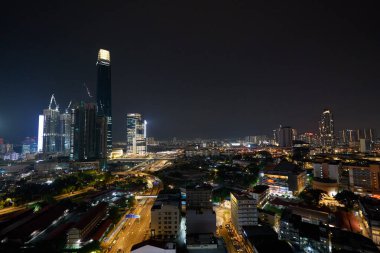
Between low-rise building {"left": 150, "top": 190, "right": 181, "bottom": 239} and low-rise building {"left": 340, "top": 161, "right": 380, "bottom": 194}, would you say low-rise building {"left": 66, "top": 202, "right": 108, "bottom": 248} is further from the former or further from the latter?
low-rise building {"left": 340, "top": 161, "right": 380, "bottom": 194}

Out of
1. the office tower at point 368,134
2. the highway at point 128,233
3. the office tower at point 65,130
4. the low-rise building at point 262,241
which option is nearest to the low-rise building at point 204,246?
the low-rise building at point 262,241

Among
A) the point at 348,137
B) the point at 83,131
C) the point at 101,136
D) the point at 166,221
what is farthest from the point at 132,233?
the point at 348,137

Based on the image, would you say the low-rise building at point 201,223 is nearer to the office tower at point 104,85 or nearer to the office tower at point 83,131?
the office tower at point 83,131

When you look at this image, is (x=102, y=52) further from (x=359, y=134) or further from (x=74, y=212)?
(x=359, y=134)

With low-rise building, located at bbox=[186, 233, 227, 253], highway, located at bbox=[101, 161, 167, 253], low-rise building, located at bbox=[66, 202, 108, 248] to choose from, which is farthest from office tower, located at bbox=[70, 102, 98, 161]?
low-rise building, located at bbox=[186, 233, 227, 253]

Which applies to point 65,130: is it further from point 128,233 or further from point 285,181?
point 285,181

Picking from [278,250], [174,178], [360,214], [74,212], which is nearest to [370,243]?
[278,250]
